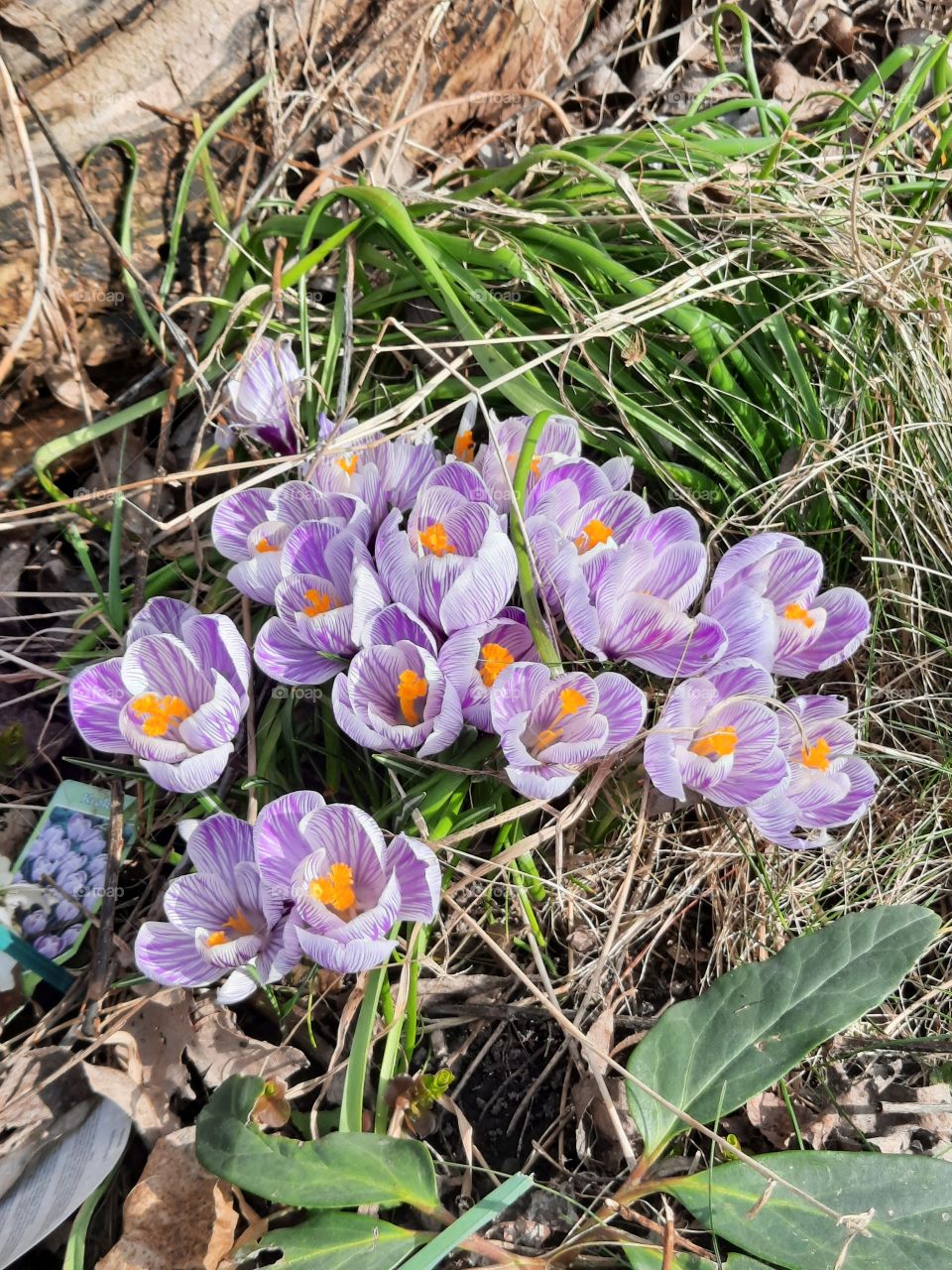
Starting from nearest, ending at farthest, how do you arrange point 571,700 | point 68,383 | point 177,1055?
point 571,700, point 177,1055, point 68,383

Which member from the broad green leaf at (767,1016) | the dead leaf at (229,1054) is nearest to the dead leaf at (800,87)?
the broad green leaf at (767,1016)

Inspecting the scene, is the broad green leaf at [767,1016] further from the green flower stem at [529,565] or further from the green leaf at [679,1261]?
the green flower stem at [529,565]

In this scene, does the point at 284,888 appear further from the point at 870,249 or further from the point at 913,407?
the point at 870,249

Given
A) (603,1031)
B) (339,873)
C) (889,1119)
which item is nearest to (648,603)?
(339,873)

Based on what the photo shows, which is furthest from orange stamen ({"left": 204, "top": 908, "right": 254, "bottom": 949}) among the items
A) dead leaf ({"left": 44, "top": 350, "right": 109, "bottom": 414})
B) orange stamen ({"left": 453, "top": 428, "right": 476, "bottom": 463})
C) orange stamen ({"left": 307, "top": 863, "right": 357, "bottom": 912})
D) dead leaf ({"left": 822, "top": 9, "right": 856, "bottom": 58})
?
dead leaf ({"left": 822, "top": 9, "right": 856, "bottom": 58})

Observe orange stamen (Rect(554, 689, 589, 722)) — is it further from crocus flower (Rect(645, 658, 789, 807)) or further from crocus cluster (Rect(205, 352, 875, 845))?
crocus flower (Rect(645, 658, 789, 807))

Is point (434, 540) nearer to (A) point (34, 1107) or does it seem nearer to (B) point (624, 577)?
(B) point (624, 577)
